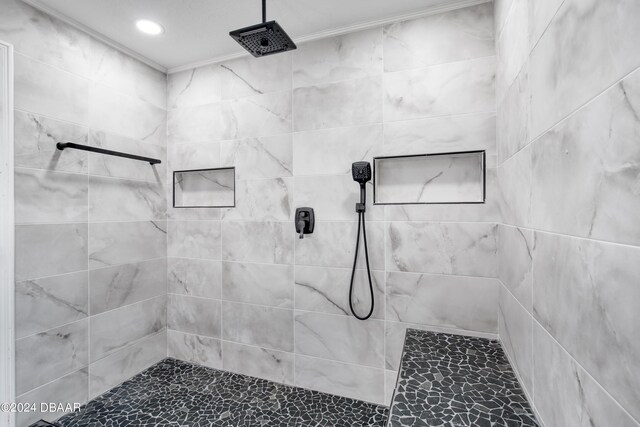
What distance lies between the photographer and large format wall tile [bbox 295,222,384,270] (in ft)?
6.03

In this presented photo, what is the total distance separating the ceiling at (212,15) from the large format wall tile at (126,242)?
1297 millimetres

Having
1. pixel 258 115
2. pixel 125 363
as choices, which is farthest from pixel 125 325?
pixel 258 115

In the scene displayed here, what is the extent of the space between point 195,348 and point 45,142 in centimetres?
174

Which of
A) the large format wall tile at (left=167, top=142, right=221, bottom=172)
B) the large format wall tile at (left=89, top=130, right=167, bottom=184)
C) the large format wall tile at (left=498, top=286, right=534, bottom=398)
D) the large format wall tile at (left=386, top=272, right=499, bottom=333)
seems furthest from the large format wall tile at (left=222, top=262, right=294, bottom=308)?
the large format wall tile at (left=498, top=286, right=534, bottom=398)

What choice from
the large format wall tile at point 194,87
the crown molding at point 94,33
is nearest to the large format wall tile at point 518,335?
the large format wall tile at point 194,87

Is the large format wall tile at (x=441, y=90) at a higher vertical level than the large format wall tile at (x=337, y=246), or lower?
higher

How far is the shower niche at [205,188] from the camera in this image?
7.74 feet

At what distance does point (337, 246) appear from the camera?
6.32ft

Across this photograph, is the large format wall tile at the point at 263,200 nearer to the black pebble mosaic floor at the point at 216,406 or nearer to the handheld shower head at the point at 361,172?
the handheld shower head at the point at 361,172

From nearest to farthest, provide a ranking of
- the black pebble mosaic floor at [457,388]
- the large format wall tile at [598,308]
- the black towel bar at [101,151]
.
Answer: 1. the large format wall tile at [598,308]
2. the black pebble mosaic floor at [457,388]
3. the black towel bar at [101,151]

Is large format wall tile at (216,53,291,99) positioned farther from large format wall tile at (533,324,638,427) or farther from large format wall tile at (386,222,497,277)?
large format wall tile at (533,324,638,427)

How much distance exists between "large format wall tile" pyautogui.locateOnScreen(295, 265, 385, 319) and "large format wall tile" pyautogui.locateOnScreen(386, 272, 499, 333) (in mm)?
68

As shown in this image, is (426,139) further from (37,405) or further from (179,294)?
(37,405)

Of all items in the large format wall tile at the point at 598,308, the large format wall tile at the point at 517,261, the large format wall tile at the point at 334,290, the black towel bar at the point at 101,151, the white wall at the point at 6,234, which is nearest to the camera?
the large format wall tile at the point at 598,308
